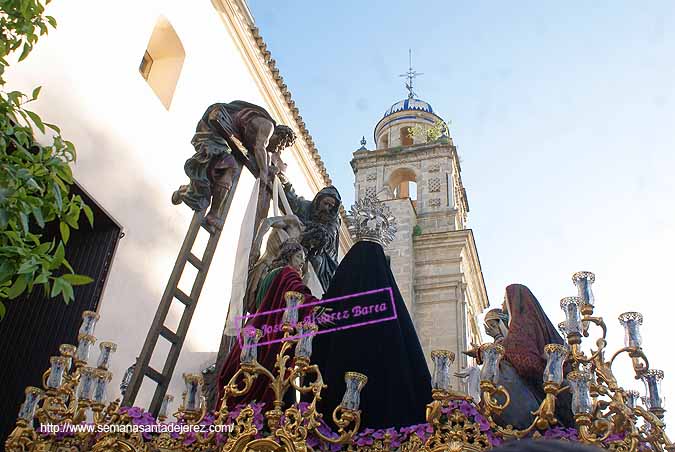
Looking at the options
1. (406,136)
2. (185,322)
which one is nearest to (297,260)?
(185,322)

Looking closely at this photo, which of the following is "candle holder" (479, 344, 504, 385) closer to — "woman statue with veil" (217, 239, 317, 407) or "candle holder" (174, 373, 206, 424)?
"woman statue with veil" (217, 239, 317, 407)

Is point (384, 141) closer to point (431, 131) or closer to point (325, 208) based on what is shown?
point (431, 131)

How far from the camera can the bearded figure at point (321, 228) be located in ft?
21.1

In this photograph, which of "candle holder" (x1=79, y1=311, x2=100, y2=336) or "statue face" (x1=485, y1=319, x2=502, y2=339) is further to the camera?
"statue face" (x1=485, y1=319, x2=502, y2=339)

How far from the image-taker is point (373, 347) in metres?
4.86

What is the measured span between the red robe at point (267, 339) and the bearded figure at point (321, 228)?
1.17 metres

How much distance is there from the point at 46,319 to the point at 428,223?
15603mm

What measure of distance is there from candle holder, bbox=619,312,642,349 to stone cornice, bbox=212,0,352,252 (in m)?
7.90

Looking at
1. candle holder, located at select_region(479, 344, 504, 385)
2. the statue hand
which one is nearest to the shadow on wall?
the statue hand

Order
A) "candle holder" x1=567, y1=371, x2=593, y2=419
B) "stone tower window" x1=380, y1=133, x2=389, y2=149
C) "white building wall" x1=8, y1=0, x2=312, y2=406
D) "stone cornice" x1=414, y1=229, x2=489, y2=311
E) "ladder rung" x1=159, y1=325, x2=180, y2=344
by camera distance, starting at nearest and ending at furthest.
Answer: "candle holder" x1=567, y1=371, x2=593, y2=419 < "ladder rung" x1=159, y1=325, x2=180, y2=344 < "white building wall" x1=8, y1=0, x2=312, y2=406 < "stone cornice" x1=414, y1=229, x2=489, y2=311 < "stone tower window" x1=380, y1=133, x2=389, y2=149

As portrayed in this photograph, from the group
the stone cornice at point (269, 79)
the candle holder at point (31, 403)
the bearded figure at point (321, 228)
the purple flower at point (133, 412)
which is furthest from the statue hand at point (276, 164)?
the stone cornice at point (269, 79)

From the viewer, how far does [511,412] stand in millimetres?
4492

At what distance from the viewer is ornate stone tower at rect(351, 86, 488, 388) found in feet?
64.0

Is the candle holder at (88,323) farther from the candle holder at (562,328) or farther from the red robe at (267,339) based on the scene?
the candle holder at (562,328)
